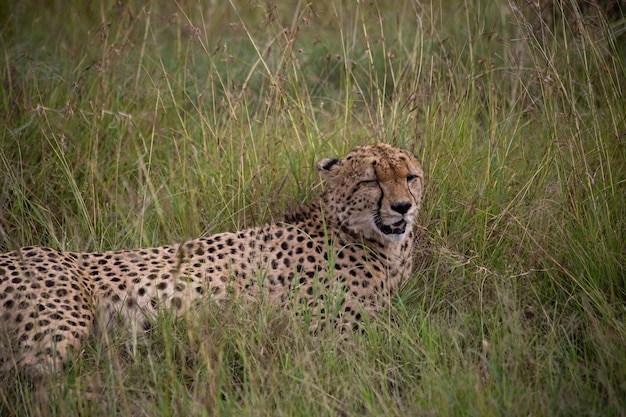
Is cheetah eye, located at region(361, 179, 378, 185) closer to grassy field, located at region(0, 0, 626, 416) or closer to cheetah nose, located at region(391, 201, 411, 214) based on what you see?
cheetah nose, located at region(391, 201, 411, 214)

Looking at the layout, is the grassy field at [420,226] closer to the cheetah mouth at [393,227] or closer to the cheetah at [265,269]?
the cheetah at [265,269]

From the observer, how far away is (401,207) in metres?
4.04

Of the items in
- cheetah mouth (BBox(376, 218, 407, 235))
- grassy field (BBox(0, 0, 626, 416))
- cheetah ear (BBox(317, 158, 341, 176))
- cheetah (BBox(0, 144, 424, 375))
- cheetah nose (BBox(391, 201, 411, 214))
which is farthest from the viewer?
cheetah ear (BBox(317, 158, 341, 176))

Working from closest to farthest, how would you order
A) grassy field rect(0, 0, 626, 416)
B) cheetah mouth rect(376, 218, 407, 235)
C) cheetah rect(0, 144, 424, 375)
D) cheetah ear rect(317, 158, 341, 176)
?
1. grassy field rect(0, 0, 626, 416)
2. cheetah rect(0, 144, 424, 375)
3. cheetah mouth rect(376, 218, 407, 235)
4. cheetah ear rect(317, 158, 341, 176)

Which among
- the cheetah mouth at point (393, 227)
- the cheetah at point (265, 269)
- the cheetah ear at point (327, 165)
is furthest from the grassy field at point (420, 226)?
the cheetah ear at point (327, 165)

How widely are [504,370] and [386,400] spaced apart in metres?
0.44

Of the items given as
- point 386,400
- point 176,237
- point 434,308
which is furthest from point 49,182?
point 386,400

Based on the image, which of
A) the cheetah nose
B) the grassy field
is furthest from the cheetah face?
the grassy field

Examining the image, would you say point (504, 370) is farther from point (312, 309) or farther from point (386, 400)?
point (312, 309)

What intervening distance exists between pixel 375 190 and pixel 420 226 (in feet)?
1.11

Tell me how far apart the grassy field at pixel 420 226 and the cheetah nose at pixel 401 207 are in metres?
0.33

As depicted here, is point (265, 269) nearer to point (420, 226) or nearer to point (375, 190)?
point (375, 190)

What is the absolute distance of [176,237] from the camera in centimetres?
462

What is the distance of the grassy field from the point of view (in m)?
3.22
